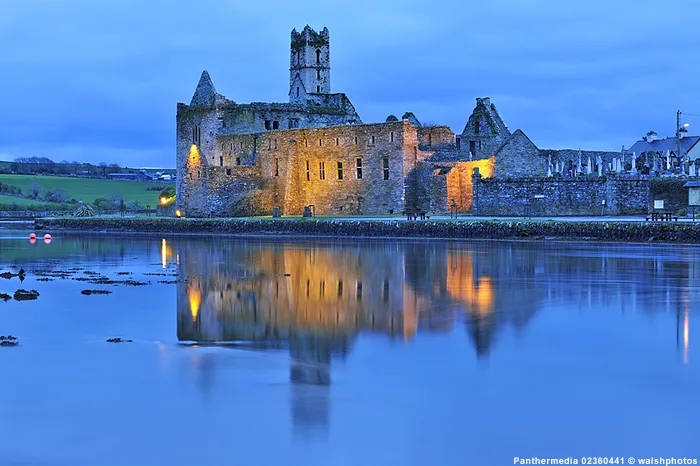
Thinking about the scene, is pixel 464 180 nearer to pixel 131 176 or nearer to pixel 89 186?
pixel 89 186

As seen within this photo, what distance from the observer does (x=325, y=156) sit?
155ft

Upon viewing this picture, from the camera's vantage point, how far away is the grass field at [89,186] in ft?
287

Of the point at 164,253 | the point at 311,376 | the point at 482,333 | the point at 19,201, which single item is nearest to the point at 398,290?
the point at 482,333

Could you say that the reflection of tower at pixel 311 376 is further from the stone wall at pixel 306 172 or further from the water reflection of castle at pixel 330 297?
the stone wall at pixel 306 172

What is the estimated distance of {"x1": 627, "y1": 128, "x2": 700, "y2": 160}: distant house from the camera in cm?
5658

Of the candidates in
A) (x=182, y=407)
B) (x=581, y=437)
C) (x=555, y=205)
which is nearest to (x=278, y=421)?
(x=182, y=407)

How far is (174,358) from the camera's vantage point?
36.2ft

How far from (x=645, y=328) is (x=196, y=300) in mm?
7937

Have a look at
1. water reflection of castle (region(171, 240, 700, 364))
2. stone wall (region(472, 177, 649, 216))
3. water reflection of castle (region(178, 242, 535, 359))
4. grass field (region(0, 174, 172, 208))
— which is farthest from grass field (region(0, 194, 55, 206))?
water reflection of castle (region(178, 242, 535, 359))

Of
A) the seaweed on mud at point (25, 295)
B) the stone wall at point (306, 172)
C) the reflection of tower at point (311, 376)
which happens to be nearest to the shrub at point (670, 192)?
the stone wall at point (306, 172)

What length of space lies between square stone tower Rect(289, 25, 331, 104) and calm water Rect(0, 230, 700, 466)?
3751cm

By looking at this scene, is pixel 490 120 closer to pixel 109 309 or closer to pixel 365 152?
pixel 365 152

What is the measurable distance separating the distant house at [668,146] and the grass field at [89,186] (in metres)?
41.7

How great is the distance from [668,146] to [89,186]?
59.8 meters
